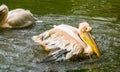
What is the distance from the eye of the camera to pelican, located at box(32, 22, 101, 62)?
728 cm

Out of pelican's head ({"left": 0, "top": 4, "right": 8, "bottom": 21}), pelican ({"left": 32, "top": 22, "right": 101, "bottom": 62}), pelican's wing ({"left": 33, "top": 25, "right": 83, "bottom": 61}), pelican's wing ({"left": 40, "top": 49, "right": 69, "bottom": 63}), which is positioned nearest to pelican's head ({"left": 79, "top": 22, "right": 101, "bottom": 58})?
pelican ({"left": 32, "top": 22, "right": 101, "bottom": 62})

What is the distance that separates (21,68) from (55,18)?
3.61 m

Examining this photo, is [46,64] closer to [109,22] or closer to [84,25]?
[84,25]

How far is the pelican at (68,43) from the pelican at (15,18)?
1.89 m

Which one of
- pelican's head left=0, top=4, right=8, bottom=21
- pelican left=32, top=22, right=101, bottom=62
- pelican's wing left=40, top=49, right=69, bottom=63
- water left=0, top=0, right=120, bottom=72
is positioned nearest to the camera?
water left=0, top=0, right=120, bottom=72

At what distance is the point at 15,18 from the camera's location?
988 cm

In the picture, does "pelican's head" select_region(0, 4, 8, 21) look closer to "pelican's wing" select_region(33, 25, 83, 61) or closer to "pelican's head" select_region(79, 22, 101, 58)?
"pelican's wing" select_region(33, 25, 83, 61)

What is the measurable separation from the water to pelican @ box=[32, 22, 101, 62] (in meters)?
0.15

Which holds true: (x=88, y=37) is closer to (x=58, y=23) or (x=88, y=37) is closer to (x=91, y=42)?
(x=91, y=42)

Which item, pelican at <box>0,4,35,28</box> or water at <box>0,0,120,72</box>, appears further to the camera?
pelican at <box>0,4,35,28</box>

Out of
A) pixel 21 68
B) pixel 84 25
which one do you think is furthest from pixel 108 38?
pixel 21 68

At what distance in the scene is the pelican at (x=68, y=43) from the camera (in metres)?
7.28

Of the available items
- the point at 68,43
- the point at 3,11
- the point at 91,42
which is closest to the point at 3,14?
the point at 3,11

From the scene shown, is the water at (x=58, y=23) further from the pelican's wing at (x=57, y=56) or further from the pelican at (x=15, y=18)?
the pelican at (x=15, y=18)
